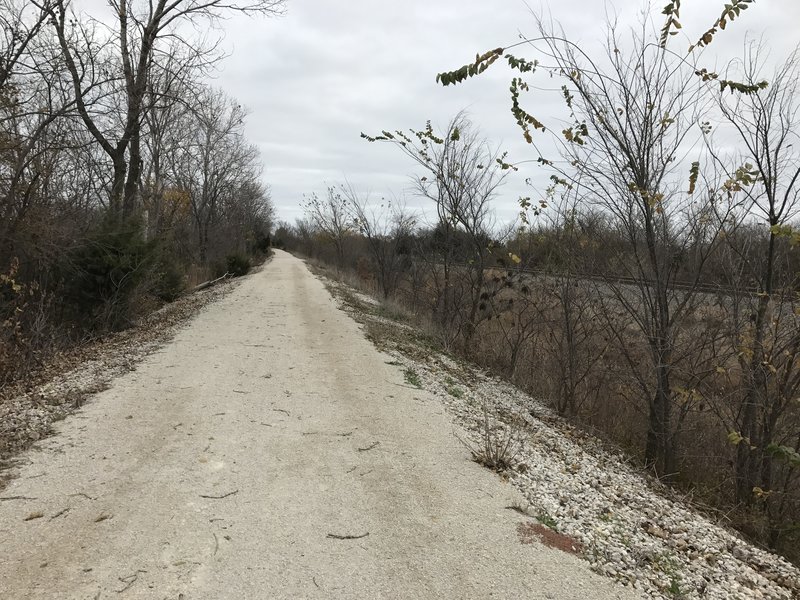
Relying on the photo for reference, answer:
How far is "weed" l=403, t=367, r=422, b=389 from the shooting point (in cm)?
773

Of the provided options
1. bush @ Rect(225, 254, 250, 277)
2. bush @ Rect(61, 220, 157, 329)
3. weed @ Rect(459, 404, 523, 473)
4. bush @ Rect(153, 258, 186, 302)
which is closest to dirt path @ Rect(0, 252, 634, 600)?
weed @ Rect(459, 404, 523, 473)

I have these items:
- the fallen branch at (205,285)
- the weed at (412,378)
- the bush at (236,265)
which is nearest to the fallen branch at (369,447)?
the weed at (412,378)

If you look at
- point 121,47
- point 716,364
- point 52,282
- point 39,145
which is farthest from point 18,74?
point 716,364

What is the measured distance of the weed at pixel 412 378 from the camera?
773 cm

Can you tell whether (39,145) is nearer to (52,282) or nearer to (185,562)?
(52,282)

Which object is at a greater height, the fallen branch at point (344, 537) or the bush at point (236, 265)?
the bush at point (236, 265)

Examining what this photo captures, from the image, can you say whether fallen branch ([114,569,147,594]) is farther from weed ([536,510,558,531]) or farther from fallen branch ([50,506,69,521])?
weed ([536,510,558,531])

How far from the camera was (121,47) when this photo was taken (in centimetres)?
1459

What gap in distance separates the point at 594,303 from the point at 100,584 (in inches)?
266

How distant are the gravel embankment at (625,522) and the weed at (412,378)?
528mm

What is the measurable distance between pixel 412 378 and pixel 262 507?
438 cm

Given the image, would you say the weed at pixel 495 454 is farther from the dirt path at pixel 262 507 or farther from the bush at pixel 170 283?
the bush at pixel 170 283

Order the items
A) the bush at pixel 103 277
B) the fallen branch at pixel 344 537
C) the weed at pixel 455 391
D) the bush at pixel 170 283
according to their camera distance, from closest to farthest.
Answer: the fallen branch at pixel 344 537 → the weed at pixel 455 391 → the bush at pixel 103 277 → the bush at pixel 170 283

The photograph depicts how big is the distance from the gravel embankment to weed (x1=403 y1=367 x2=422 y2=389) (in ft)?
1.73
